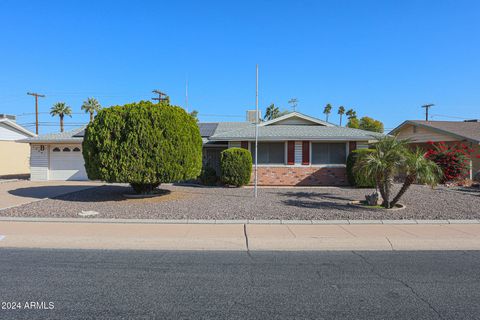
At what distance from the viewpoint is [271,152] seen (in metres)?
16.8

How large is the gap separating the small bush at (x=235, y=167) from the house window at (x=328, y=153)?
3879 mm

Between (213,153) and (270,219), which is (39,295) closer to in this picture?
(270,219)

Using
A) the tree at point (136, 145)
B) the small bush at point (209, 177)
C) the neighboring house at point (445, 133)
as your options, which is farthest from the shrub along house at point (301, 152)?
the tree at point (136, 145)

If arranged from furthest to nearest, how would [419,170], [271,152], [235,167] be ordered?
[271,152]
[235,167]
[419,170]

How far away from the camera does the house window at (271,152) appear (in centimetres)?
1675

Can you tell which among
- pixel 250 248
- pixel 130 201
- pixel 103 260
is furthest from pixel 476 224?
pixel 130 201

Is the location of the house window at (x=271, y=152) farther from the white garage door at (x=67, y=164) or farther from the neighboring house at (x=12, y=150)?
the neighboring house at (x=12, y=150)

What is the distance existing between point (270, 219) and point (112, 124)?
632 cm

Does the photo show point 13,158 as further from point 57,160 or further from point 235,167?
point 235,167

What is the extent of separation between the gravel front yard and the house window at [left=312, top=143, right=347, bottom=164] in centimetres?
383

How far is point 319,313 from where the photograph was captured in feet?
11.4

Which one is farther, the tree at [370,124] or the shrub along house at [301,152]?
the tree at [370,124]

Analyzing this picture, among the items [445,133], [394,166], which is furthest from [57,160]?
[445,133]

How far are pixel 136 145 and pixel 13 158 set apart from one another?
19.9 m
